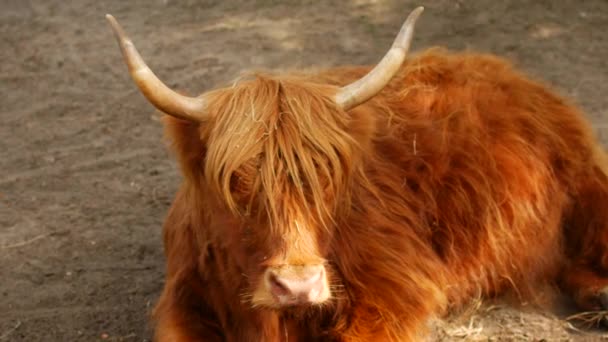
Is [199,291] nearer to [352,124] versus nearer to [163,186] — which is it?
[352,124]

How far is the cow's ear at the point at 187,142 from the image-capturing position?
125 inches

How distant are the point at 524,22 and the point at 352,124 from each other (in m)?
4.40

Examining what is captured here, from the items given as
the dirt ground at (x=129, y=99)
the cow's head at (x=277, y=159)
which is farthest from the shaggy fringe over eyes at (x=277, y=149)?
the dirt ground at (x=129, y=99)

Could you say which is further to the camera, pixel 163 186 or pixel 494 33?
pixel 494 33

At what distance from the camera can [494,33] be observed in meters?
6.90

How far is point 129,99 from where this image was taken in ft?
20.5

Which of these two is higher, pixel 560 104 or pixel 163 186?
pixel 560 104

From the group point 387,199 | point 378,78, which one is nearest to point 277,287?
point 378,78

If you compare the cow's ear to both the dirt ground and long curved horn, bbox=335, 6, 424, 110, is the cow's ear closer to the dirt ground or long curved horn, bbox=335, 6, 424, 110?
long curved horn, bbox=335, 6, 424, 110

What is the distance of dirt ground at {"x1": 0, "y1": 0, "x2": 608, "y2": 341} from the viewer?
414cm

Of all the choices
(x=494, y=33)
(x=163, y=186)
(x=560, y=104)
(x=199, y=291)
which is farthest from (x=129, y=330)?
(x=494, y=33)

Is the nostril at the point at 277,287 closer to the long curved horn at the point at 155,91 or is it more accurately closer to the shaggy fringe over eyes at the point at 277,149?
the shaggy fringe over eyes at the point at 277,149

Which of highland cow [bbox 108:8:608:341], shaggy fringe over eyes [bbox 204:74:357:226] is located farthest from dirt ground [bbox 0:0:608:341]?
shaggy fringe over eyes [bbox 204:74:357:226]

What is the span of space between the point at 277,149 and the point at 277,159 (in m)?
0.04
